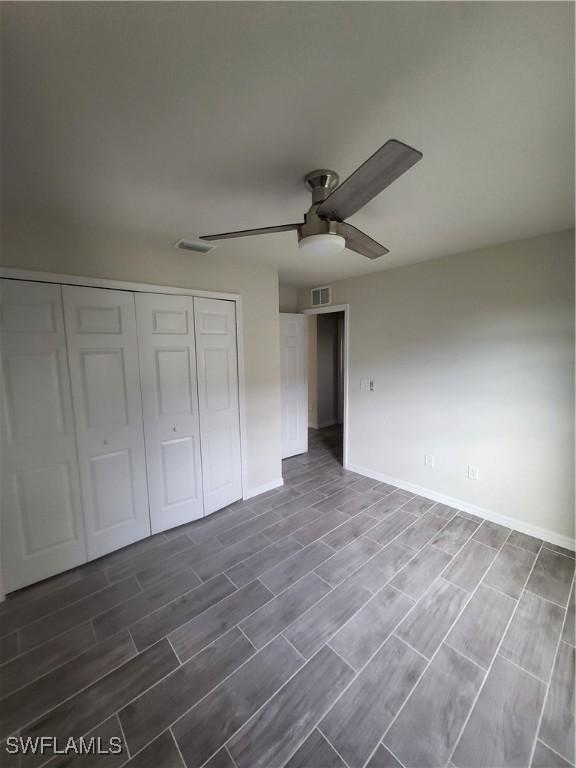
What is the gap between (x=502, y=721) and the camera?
4.14 feet

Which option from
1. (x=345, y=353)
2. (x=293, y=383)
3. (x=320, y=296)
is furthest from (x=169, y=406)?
(x=320, y=296)

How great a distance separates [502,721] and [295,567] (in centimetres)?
122

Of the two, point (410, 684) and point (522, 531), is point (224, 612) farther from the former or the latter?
point (522, 531)

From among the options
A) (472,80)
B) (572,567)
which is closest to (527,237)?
(472,80)

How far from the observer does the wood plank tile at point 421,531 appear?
238cm

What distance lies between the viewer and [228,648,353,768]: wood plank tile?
1.15 m

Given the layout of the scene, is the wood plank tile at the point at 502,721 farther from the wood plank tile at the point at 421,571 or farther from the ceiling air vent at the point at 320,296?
the ceiling air vent at the point at 320,296

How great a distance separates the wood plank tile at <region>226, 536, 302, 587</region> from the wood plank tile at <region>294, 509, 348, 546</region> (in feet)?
0.27

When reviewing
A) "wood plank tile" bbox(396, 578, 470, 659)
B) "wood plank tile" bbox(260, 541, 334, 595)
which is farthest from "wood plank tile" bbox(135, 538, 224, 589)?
"wood plank tile" bbox(396, 578, 470, 659)

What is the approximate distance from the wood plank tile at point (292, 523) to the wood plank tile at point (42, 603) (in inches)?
48.4

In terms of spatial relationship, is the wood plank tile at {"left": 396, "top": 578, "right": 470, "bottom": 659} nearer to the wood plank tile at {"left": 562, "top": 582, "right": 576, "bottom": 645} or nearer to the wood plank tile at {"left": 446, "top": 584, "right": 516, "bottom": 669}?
the wood plank tile at {"left": 446, "top": 584, "right": 516, "bottom": 669}

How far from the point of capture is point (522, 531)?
2.51 m

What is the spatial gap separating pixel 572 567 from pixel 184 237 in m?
3.70

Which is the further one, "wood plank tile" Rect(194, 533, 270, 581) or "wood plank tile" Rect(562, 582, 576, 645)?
"wood plank tile" Rect(194, 533, 270, 581)
